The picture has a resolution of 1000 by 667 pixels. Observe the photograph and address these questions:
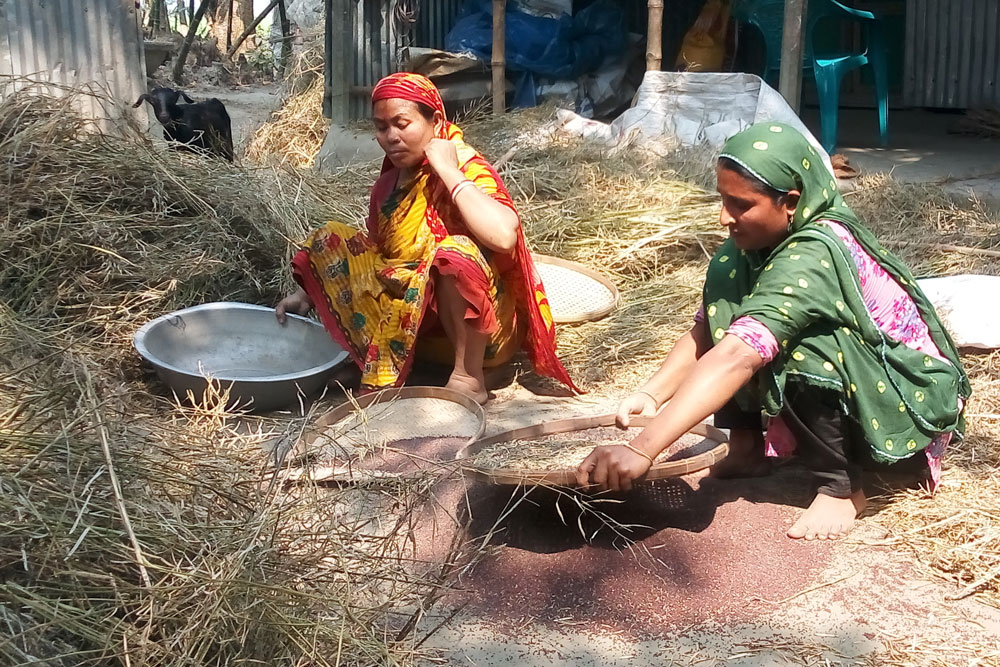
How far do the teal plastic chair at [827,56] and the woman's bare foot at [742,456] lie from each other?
4341 mm

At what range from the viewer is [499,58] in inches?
285

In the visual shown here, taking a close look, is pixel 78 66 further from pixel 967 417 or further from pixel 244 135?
pixel 967 417

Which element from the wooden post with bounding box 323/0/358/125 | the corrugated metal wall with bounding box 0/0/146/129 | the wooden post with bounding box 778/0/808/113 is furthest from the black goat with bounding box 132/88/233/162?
the wooden post with bounding box 778/0/808/113

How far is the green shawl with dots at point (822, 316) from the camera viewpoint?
2.37 meters

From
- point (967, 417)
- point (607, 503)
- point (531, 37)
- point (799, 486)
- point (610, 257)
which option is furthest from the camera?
point (531, 37)

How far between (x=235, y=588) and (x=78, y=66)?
164 inches

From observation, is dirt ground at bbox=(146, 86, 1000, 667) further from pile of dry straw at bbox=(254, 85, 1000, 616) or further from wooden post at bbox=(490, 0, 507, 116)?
wooden post at bbox=(490, 0, 507, 116)

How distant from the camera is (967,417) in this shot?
321 cm

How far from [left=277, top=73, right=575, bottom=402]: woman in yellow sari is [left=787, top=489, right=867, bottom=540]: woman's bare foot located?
3.93 ft

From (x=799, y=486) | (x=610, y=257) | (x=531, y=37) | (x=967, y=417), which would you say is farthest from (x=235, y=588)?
(x=531, y=37)

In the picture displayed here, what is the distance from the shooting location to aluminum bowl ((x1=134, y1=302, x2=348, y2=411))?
3533 millimetres

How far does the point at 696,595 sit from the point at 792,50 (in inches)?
183

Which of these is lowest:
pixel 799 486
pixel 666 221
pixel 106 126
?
pixel 799 486

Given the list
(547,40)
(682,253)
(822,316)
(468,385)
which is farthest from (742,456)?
(547,40)
